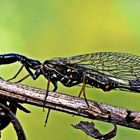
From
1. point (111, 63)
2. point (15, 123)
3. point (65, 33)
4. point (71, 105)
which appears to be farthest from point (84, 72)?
point (65, 33)

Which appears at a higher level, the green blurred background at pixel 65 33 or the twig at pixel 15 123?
the green blurred background at pixel 65 33

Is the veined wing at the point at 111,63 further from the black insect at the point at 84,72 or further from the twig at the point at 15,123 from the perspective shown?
the twig at the point at 15,123

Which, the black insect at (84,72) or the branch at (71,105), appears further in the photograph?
the black insect at (84,72)

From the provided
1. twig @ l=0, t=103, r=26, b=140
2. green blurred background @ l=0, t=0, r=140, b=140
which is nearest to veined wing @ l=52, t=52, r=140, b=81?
green blurred background @ l=0, t=0, r=140, b=140

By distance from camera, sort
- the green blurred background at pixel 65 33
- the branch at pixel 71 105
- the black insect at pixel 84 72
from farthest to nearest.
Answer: the green blurred background at pixel 65 33 < the black insect at pixel 84 72 < the branch at pixel 71 105

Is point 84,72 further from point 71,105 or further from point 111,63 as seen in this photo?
point 71,105

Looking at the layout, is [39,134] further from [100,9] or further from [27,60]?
[100,9]

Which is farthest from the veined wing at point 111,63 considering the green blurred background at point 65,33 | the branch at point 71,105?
the branch at point 71,105

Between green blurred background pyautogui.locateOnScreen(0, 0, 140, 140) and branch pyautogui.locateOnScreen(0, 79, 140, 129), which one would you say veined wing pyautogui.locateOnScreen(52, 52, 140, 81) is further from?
branch pyautogui.locateOnScreen(0, 79, 140, 129)
